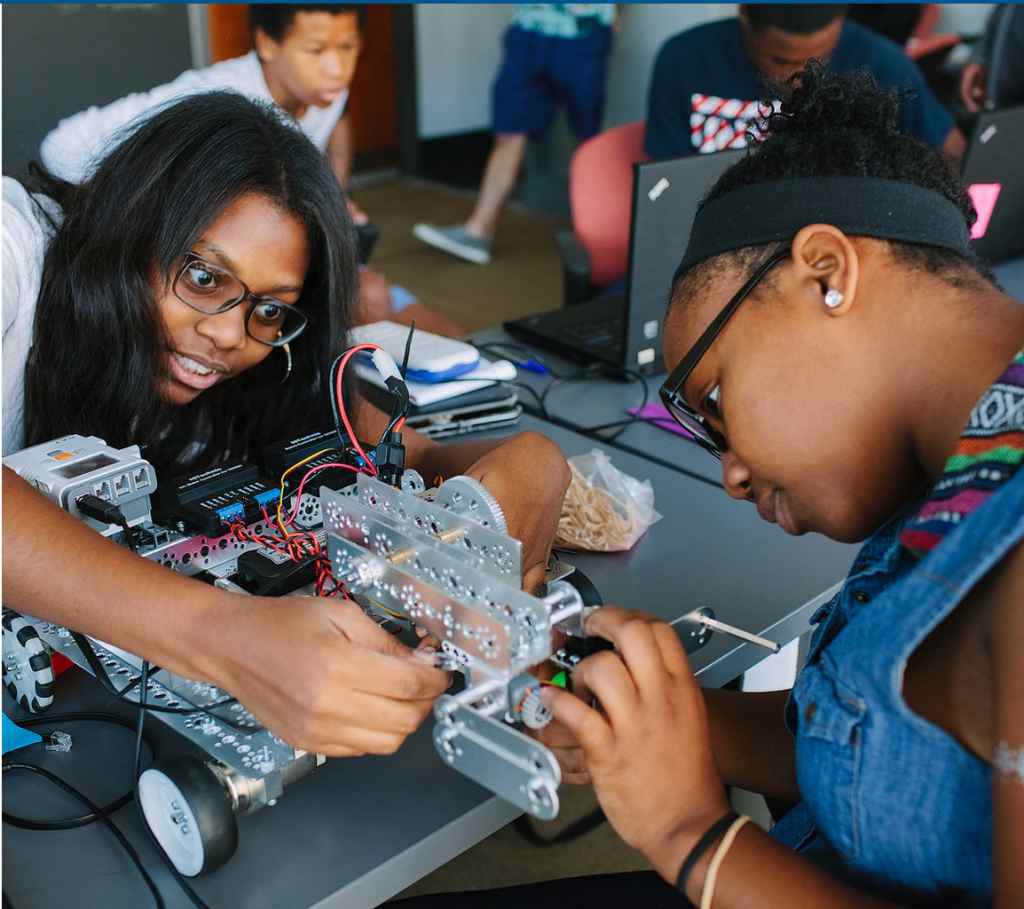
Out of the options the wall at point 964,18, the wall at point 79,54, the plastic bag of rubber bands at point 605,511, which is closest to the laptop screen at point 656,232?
the plastic bag of rubber bands at point 605,511

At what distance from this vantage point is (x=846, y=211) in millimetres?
872

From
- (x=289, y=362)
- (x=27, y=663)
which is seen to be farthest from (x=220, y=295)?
(x=27, y=663)

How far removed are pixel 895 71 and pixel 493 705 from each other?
2.70 metres

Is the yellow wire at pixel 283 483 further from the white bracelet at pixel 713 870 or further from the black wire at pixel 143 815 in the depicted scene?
the white bracelet at pixel 713 870

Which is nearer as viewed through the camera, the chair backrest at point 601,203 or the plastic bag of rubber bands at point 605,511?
the plastic bag of rubber bands at point 605,511

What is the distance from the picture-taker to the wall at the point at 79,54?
15.1 feet

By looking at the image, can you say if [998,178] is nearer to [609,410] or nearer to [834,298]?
[609,410]

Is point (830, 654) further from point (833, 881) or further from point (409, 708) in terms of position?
point (409, 708)

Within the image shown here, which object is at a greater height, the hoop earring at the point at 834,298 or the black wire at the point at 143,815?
the hoop earring at the point at 834,298

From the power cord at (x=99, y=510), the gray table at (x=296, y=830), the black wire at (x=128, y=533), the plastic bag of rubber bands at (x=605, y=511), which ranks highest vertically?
the power cord at (x=99, y=510)

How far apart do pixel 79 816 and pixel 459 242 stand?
176 inches

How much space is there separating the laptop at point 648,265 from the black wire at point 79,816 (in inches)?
41.2

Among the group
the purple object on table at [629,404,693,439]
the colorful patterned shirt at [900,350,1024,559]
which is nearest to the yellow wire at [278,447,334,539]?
the colorful patterned shirt at [900,350,1024,559]

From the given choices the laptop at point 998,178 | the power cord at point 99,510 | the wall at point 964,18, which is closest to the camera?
the power cord at point 99,510
